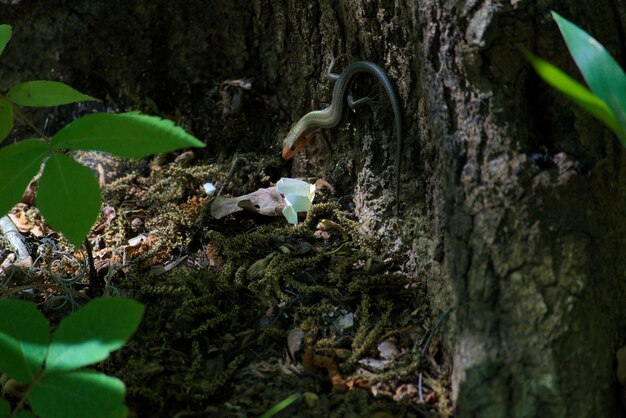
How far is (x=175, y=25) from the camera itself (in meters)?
2.93

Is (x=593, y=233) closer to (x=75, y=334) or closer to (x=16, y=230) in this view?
(x=75, y=334)

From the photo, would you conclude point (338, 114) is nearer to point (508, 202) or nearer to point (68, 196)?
point (508, 202)

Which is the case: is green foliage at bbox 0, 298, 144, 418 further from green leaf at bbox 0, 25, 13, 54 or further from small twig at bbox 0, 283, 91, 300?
green leaf at bbox 0, 25, 13, 54

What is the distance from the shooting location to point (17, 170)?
1578 millimetres

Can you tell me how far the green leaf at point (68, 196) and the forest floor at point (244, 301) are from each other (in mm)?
529

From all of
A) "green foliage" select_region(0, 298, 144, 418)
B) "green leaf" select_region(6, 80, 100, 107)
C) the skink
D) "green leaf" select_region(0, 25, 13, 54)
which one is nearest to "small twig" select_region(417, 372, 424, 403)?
the skink

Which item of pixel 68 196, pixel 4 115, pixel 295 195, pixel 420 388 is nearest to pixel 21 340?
pixel 68 196

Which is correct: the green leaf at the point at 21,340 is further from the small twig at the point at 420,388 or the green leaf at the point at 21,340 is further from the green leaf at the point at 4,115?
the small twig at the point at 420,388

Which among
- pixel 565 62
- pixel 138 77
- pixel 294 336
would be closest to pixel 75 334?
pixel 294 336

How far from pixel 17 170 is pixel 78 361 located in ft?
1.68

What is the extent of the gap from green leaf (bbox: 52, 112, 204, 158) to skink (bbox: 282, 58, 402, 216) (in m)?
0.96

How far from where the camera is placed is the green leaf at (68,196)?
1.57 meters

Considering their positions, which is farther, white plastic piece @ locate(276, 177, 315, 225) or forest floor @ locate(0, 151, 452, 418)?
white plastic piece @ locate(276, 177, 315, 225)

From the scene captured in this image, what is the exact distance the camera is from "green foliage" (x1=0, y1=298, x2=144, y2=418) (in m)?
1.38
